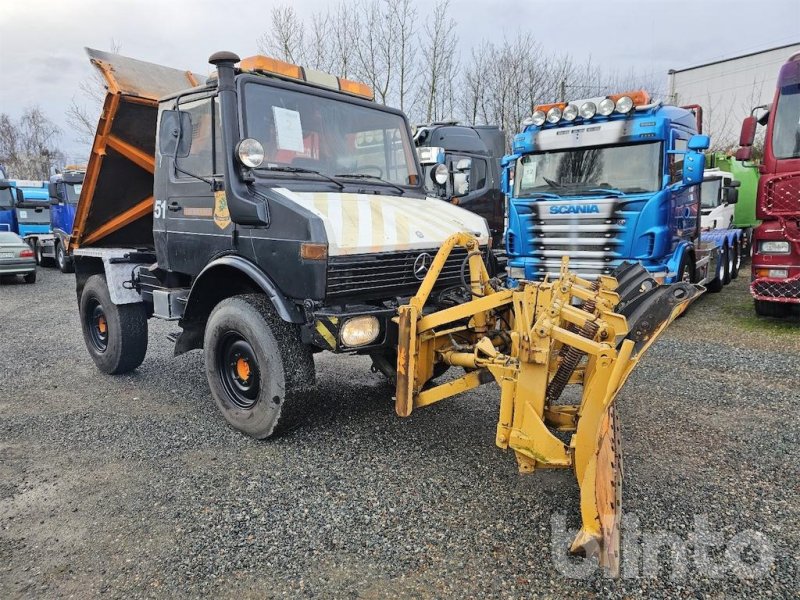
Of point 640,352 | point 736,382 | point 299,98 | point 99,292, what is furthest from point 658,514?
point 99,292

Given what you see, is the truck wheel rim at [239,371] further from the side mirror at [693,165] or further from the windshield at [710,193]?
the windshield at [710,193]

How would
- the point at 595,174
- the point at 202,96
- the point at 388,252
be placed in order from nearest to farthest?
the point at 388,252 < the point at 202,96 < the point at 595,174

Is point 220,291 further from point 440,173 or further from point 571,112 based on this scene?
point 571,112

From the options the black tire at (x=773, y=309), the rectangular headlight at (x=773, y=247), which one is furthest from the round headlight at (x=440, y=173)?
the black tire at (x=773, y=309)

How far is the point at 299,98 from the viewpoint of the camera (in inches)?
167

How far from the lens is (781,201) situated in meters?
6.67

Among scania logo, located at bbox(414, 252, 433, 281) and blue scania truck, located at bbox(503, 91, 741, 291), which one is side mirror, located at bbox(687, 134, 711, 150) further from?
scania logo, located at bbox(414, 252, 433, 281)

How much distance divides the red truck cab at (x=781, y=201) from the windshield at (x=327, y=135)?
4622 mm

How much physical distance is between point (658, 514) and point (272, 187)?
305cm

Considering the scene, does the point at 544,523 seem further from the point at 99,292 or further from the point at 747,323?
the point at 747,323

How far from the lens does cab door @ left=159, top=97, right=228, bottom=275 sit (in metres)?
4.12

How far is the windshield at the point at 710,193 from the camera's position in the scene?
39.7 feet

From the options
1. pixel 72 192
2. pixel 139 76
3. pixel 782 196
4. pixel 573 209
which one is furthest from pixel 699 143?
pixel 72 192

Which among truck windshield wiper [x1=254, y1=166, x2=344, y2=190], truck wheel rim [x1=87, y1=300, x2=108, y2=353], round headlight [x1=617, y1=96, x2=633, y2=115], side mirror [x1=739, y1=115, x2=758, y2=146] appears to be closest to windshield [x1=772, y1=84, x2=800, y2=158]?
side mirror [x1=739, y1=115, x2=758, y2=146]
